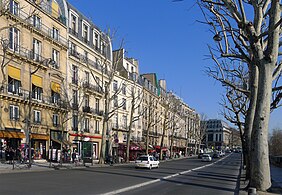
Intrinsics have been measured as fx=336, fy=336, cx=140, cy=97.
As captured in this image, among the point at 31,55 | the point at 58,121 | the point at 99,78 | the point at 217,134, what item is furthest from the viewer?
the point at 217,134

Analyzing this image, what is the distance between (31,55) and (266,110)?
29.7 meters

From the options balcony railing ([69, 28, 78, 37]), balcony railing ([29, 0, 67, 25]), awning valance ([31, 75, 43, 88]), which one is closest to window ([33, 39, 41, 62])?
awning valance ([31, 75, 43, 88])

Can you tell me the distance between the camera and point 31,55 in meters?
36.8

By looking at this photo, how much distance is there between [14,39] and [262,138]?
28728 millimetres

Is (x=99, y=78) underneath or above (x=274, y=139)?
above

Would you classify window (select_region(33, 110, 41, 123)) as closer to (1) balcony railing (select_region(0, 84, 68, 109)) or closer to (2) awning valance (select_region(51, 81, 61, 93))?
(1) balcony railing (select_region(0, 84, 68, 109))

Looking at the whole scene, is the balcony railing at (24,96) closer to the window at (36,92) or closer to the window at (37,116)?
the window at (36,92)

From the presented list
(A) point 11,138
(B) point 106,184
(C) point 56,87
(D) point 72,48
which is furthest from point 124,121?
(B) point 106,184

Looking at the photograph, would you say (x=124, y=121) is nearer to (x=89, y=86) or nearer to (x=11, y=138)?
(x=89, y=86)

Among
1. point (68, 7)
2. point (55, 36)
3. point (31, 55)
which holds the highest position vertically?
point (68, 7)

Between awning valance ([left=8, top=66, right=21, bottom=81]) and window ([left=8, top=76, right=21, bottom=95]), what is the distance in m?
0.32

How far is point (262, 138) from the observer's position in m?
12.7

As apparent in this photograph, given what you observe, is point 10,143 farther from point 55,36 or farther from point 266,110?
point 266,110

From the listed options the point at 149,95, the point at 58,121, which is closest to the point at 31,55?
the point at 58,121
